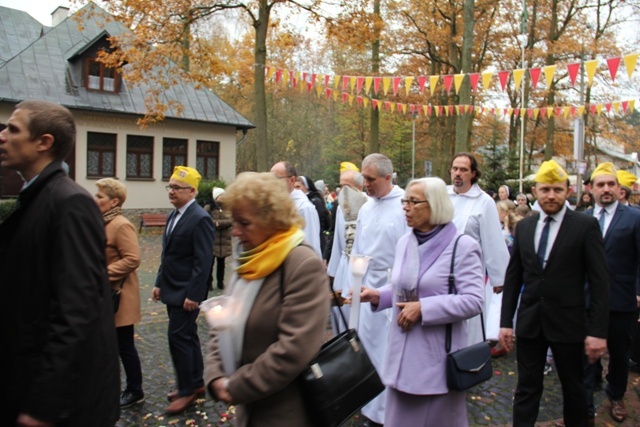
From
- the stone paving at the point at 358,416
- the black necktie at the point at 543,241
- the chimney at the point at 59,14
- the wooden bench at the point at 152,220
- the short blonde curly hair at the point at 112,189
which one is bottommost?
the stone paving at the point at 358,416

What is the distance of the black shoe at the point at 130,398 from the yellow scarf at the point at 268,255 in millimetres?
3173

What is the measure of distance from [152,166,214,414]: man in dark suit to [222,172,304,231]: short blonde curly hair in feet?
8.30

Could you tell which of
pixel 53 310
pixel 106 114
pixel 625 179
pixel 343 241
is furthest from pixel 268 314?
pixel 106 114

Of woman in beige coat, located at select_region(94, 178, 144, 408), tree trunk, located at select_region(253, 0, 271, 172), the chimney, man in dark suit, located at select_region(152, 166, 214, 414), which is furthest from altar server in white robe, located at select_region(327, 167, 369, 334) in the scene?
the chimney

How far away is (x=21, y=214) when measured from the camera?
2232mm

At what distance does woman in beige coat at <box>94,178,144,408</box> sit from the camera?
4613mm

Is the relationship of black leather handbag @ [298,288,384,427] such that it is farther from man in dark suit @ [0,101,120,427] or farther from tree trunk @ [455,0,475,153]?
tree trunk @ [455,0,475,153]

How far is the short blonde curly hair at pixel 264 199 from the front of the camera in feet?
7.55

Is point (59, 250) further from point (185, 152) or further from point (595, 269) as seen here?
point (185, 152)

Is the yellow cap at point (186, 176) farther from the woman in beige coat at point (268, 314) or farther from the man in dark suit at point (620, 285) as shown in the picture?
the man in dark suit at point (620, 285)

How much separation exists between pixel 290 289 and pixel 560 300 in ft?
7.74

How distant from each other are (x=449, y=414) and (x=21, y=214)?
8.05 feet

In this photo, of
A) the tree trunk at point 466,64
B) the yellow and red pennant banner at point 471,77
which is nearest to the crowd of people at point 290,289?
the yellow and red pennant banner at point 471,77

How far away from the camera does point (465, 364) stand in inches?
122
